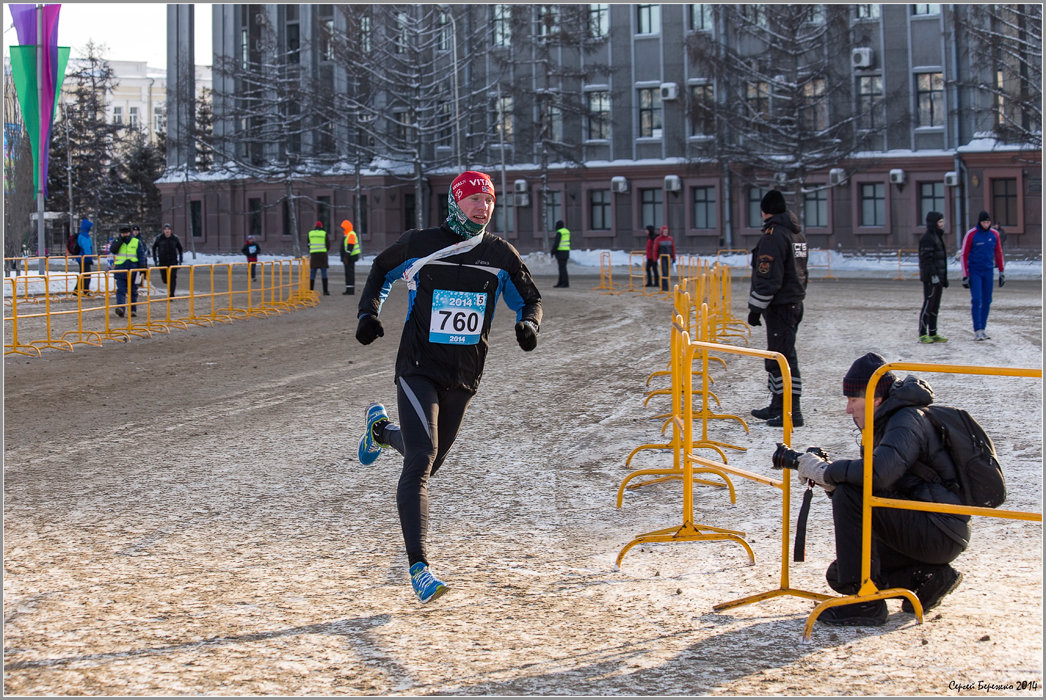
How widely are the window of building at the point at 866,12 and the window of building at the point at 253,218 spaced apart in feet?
96.4

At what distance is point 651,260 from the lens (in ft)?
97.9

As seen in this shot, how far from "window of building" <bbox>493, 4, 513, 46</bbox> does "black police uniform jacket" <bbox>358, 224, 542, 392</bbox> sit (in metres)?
45.7

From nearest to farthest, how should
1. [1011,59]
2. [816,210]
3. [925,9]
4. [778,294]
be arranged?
[778,294], [1011,59], [925,9], [816,210]

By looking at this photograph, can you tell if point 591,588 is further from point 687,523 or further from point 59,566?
point 59,566

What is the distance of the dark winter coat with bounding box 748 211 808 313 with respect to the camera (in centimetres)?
960

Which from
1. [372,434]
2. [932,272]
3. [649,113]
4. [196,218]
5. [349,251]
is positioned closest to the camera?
[372,434]

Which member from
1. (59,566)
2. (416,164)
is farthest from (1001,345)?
(416,164)

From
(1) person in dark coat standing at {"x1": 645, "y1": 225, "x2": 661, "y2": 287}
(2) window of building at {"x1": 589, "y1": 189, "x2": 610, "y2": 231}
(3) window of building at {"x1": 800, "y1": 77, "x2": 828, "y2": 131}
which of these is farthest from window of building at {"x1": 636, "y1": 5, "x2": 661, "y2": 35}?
(1) person in dark coat standing at {"x1": 645, "y1": 225, "x2": 661, "y2": 287}

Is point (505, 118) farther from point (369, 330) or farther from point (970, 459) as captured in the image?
point (970, 459)

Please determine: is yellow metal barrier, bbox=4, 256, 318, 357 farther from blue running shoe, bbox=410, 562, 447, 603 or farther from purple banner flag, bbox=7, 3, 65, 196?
blue running shoe, bbox=410, 562, 447, 603

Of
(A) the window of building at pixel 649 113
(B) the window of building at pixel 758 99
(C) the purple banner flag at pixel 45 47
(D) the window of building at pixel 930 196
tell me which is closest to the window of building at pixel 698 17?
(A) the window of building at pixel 649 113

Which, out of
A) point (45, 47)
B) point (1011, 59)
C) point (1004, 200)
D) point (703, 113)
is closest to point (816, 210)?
point (703, 113)

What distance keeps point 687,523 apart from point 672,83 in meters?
43.1

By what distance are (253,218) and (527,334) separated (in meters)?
53.9
